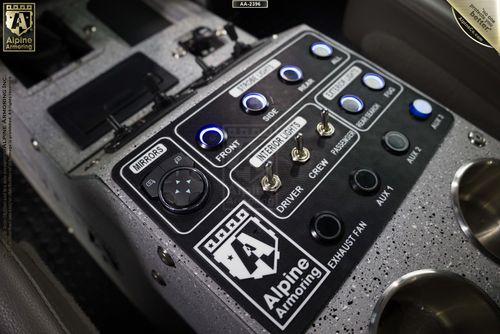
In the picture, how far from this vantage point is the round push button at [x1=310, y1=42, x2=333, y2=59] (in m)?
0.81

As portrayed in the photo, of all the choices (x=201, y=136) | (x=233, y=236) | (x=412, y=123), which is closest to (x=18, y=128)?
(x=201, y=136)

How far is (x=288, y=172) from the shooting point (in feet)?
2.20

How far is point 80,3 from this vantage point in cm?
118

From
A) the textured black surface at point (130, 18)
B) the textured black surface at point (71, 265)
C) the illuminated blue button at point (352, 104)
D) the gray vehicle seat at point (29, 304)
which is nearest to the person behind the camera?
the gray vehicle seat at point (29, 304)

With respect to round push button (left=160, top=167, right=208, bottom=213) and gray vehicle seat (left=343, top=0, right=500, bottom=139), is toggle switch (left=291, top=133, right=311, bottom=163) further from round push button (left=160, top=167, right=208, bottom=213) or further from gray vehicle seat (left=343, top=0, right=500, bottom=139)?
gray vehicle seat (left=343, top=0, right=500, bottom=139)

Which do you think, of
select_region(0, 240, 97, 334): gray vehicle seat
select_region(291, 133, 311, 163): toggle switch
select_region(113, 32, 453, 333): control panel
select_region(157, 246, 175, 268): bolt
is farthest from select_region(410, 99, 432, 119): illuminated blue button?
select_region(0, 240, 97, 334): gray vehicle seat

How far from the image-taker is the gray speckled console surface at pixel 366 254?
0.57m

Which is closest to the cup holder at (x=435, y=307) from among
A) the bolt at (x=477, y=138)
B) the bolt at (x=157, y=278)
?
the bolt at (x=477, y=138)

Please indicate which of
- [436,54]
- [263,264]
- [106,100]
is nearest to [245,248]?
[263,264]

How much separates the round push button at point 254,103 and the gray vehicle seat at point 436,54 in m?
0.41

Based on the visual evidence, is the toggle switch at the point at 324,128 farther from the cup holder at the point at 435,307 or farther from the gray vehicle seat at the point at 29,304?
the gray vehicle seat at the point at 29,304

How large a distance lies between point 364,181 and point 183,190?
0.92 feet

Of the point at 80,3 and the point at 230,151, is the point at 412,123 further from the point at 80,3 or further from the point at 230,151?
the point at 80,3

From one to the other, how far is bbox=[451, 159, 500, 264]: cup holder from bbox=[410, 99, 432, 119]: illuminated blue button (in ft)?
0.37
